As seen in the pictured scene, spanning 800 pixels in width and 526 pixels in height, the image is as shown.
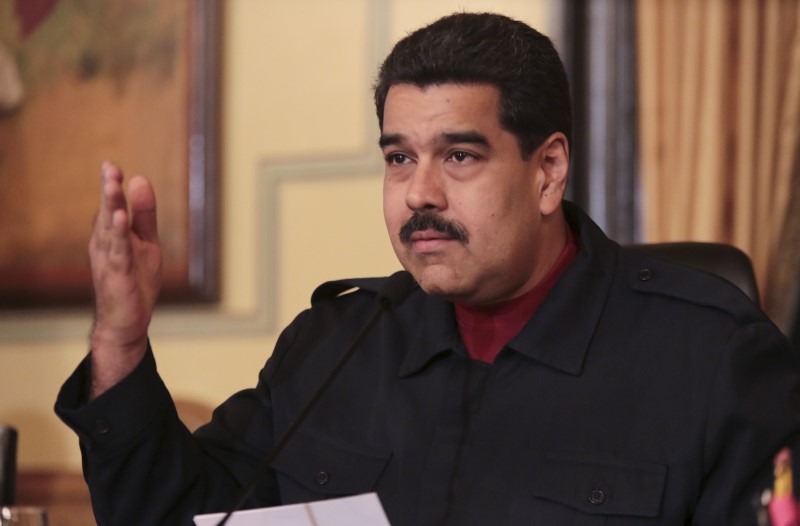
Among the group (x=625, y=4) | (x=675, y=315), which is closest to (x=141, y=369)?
(x=675, y=315)

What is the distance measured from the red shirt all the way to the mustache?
0.20m

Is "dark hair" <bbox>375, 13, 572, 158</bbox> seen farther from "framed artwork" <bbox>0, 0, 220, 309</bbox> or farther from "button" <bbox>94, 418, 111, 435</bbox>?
"framed artwork" <bbox>0, 0, 220, 309</bbox>

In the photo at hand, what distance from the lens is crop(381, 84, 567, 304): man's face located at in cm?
176

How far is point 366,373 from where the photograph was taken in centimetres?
196

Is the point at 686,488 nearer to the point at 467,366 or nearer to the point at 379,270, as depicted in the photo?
the point at 467,366

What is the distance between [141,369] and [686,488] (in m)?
0.75

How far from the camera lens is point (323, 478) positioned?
1.86m

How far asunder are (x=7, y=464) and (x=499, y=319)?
1155mm

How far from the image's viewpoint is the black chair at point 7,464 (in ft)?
8.11

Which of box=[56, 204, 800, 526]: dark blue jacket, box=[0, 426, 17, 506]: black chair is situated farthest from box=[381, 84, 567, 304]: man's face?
box=[0, 426, 17, 506]: black chair

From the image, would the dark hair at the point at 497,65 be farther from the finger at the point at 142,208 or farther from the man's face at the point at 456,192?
the finger at the point at 142,208

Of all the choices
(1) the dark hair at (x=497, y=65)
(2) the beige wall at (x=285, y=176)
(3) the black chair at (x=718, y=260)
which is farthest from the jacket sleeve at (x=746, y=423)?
(2) the beige wall at (x=285, y=176)

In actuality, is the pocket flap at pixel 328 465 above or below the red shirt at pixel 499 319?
below

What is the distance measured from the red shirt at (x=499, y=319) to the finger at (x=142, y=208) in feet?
1.80
